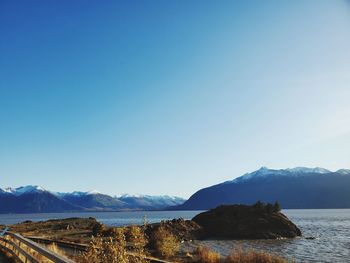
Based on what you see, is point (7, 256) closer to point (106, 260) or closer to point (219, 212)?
point (106, 260)

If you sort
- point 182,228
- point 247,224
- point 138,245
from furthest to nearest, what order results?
point 247,224, point 182,228, point 138,245

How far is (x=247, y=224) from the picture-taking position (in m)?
63.7

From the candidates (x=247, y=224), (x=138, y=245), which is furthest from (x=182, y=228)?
(x=138, y=245)

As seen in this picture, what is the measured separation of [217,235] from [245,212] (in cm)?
804

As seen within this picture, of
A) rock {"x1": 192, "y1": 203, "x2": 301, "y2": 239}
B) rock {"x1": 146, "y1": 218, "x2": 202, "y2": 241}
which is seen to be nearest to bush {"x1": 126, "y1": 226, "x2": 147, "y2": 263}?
rock {"x1": 146, "y1": 218, "x2": 202, "y2": 241}

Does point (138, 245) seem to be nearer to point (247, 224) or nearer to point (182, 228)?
point (182, 228)

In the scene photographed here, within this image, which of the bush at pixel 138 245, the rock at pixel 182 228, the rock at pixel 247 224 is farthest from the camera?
the rock at pixel 247 224

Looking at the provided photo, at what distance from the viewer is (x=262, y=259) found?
2562cm

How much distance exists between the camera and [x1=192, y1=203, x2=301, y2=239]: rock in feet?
201

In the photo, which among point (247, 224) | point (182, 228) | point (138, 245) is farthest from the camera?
point (247, 224)

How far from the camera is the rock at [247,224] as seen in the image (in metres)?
61.3

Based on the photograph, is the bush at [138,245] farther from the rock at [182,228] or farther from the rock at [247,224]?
the rock at [247,224]

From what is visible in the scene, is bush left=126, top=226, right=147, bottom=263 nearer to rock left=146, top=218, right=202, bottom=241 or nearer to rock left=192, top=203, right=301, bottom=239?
rock left=146, top=218, right=202, bottom=241

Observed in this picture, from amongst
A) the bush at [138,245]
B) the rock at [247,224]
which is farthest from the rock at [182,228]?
the bush at [138,245]
